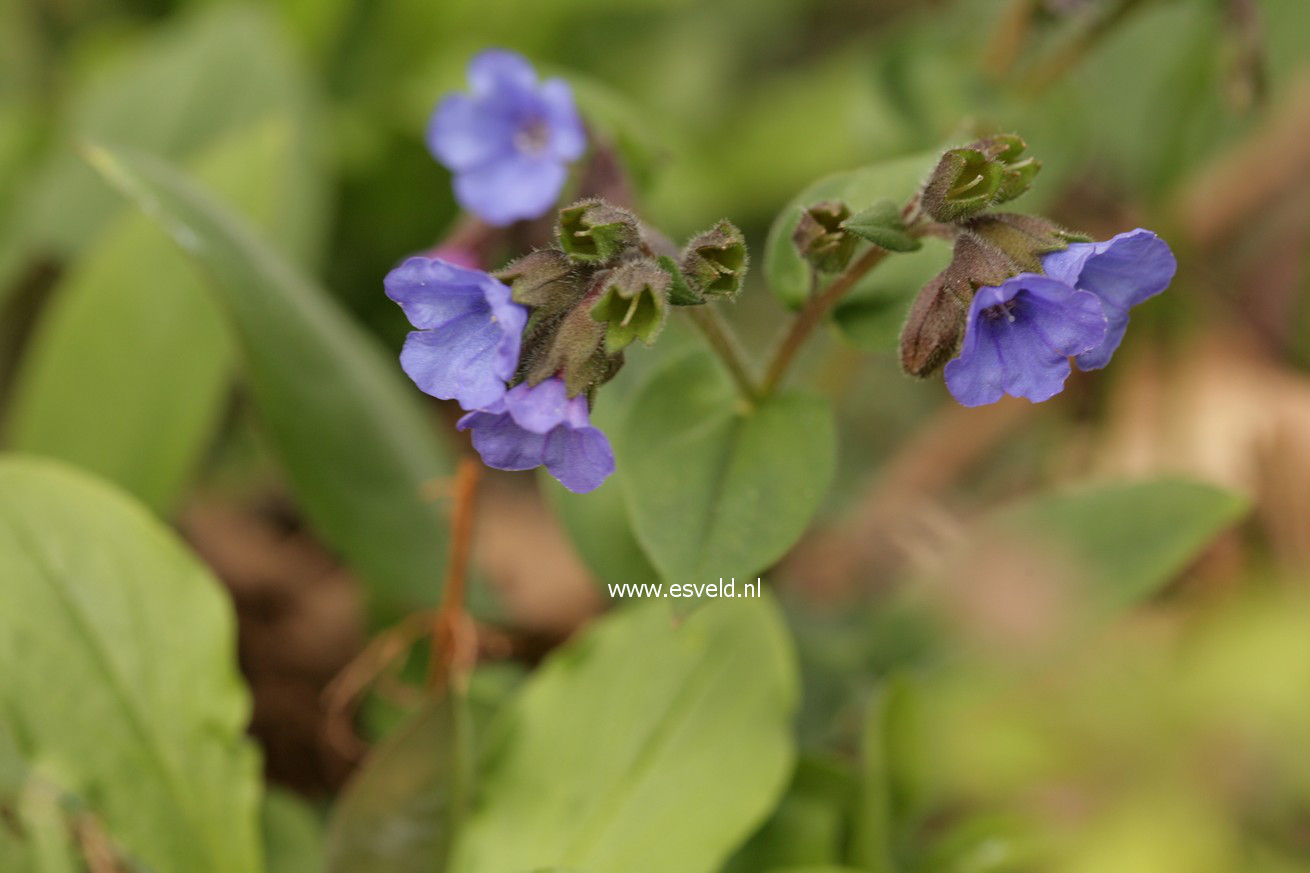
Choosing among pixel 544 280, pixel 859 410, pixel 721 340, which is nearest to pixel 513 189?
pixel 721 340

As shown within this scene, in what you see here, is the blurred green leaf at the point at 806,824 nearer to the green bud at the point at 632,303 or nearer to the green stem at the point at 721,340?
the green stem at the point at 721,340

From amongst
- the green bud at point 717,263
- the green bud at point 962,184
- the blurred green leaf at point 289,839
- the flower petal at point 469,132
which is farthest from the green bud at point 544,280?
the blurred green leaf at point 289,839

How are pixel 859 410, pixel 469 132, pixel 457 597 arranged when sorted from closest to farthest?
pixel 457 597 → pixel 469 132 → pixel 859 410

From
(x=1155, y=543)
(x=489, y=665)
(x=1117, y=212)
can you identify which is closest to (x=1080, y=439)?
(x=1117, y=212)

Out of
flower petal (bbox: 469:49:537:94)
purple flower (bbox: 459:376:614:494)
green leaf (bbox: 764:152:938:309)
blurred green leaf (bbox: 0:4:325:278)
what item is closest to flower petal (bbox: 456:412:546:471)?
purple flower (bbox: 459:376:614:494)

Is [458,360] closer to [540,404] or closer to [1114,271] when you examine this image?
[540,404]
